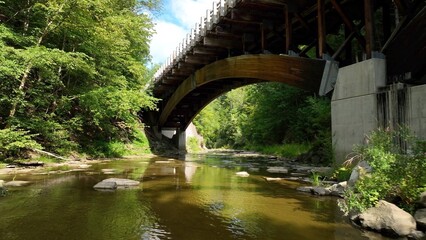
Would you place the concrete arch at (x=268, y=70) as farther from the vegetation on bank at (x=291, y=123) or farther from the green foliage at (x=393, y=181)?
the green foliage at (x=393, y=181)

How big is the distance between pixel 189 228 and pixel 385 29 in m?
11.1

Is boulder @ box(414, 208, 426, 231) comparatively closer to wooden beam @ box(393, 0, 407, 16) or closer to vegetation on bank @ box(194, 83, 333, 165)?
wooden beam @ box(393, 0, 407, 16)

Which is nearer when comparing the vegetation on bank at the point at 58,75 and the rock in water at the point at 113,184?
the rock in water at the point at 113,184

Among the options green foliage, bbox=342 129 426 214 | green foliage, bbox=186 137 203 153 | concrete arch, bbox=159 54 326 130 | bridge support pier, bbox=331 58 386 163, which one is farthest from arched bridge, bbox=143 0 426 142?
green foliage, bbox=186 137 203 153

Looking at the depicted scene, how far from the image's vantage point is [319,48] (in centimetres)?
1290

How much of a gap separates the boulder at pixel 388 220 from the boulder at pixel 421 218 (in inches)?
2.9

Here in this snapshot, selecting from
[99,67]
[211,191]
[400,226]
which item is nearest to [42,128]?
[99,67]

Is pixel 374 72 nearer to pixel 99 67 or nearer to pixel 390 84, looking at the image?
pixel 390 84

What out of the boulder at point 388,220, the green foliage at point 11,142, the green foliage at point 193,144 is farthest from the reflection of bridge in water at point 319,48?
the green foliage at point 193,144

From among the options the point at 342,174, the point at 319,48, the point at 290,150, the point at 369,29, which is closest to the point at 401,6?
the point at 369,29

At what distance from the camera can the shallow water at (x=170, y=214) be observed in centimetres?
493

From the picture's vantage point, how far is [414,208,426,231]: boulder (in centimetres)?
480

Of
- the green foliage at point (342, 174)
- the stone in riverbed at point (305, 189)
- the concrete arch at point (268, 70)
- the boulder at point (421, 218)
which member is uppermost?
the concrete arch at point (268, 70)

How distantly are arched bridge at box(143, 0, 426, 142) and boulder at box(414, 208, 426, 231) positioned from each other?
580 centimetres
